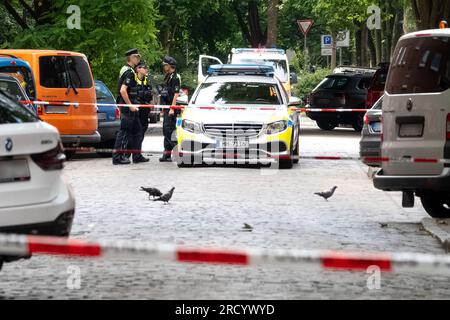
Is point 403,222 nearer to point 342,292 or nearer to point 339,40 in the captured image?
point 342,292

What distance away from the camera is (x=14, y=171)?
25.3 ft

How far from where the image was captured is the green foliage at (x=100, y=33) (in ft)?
99.4

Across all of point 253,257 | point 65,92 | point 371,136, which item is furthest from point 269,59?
point 253,257

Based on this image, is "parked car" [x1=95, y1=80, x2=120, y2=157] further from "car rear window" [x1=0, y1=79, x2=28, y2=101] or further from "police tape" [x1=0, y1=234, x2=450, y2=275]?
"police tape" [x1=0, y1=234, x2=450, y2=275]

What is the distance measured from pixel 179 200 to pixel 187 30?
48590mm

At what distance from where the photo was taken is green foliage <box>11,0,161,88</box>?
30.3 m

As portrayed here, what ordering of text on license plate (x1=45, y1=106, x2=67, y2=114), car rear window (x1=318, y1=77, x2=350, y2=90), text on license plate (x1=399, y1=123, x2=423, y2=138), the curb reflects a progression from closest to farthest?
1. the curb
2. text on license plate (x1=399, y1=123, x2=423, y2=138)
3. text on license plate (x1=45, y1=106, x2=67, y2=114)
4. car rear window (x1=318, y1=77, x2=350, y2=90)

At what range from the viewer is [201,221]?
1255cm

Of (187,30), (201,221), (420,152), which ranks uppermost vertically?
(420,152)

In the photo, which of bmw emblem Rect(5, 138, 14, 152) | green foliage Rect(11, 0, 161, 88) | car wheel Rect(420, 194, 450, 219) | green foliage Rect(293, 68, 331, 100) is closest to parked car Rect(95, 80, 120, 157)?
green foliage Rect(11, 0, 161, 88)

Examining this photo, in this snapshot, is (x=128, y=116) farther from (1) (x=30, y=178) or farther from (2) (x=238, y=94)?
(1) (x=30, y=178)

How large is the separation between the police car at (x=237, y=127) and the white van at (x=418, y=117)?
6.86 m

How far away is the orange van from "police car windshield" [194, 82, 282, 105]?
7.89 feet

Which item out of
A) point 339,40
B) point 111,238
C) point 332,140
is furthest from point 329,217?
point 339,40
